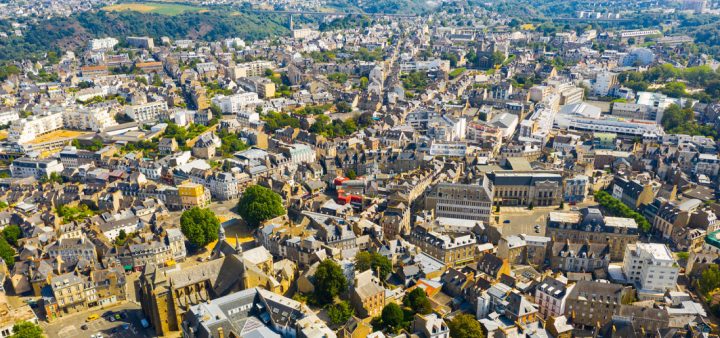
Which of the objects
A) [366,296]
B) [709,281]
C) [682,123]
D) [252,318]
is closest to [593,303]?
[709,281]

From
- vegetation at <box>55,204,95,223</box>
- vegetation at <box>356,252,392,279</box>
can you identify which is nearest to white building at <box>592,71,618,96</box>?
vegetation at <box>356,252,392,279</box>

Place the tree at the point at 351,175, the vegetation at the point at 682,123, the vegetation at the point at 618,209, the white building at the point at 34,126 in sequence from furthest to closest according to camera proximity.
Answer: the vegetation at the point at 682,123, the white building at the point at 34,126, the tree at the point at 351,175, the vegetation at the point at 618,209

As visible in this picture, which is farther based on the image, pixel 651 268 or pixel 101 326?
pixel 651 268

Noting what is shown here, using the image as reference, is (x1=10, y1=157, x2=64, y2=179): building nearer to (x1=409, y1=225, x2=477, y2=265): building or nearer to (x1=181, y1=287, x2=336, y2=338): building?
(x1=181, y1=287, x2=336, y2=338): building

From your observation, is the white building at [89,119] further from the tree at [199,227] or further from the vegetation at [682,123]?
the vegetation at [682,123]

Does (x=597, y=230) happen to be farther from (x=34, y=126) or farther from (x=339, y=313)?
(x=34, y=126)

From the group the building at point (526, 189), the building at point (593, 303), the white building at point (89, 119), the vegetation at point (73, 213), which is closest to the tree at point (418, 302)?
the building at point (593, 303)
